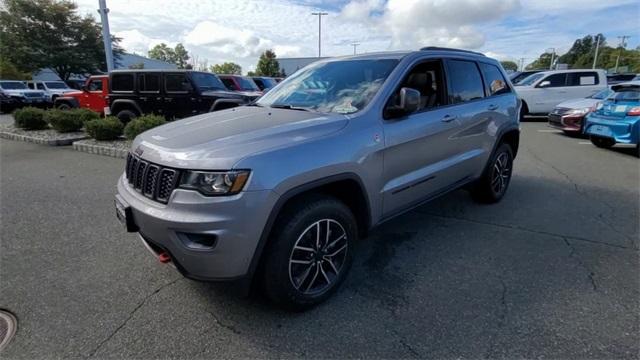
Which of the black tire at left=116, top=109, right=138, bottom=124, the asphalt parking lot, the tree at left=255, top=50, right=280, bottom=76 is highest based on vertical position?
the tree at left=255, top=50, right=280, bottom=76

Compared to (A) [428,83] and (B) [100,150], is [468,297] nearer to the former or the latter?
(A) [428,83]

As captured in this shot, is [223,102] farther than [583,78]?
No

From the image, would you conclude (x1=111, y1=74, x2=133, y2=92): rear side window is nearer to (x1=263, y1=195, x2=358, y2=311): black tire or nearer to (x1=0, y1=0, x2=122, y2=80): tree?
(x1=263, y1=195, x2=358, y2=311): black tire

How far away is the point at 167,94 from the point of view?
32.4 ft

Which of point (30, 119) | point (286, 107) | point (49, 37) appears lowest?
point (30, 119)

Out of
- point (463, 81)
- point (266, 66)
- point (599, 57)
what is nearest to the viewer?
point (463, 81)

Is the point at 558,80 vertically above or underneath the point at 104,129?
above

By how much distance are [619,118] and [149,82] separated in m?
11.3

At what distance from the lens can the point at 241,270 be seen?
2.22 metres

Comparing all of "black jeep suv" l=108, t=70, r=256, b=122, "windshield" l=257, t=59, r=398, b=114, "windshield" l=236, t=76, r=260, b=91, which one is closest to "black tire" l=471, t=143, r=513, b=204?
"windshield" l=257, t=59, r=398, b=114

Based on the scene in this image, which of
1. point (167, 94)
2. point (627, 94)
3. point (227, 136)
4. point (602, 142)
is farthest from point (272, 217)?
point (602, 142)

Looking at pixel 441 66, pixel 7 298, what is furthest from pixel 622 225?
pixel 7 298

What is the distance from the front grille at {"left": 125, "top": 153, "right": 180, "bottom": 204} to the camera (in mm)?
2271

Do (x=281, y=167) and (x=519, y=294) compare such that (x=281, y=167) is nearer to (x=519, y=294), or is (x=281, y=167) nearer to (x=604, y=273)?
(x=519, y=294)
